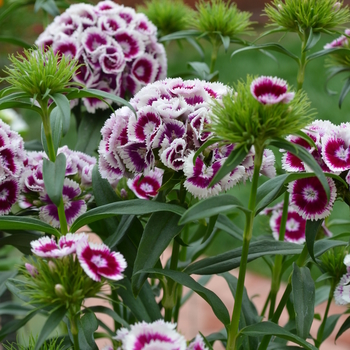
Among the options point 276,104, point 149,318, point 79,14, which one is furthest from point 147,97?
point 79,14

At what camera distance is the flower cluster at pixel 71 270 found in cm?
58

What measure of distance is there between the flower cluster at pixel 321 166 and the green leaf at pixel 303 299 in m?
0.09

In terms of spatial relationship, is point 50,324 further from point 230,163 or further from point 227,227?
point 227,227

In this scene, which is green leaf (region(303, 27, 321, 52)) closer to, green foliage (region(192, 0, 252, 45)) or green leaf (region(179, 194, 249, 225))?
green foliage (region(192, 0, 252, 45))

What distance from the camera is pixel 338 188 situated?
2.38 feet

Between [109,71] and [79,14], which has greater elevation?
[79,14]

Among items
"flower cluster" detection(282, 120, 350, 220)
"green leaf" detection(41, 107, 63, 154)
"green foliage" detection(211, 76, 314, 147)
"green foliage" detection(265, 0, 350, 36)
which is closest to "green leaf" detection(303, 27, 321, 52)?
"green foliage" detection(265, 0, 350, 36)

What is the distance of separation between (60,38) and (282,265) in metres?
0.62

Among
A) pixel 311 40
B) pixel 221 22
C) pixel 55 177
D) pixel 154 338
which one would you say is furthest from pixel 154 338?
pixel 221 22

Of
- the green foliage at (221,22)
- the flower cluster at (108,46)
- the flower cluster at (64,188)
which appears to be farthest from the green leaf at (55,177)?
the green foliage at (221,22)

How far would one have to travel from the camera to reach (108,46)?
41.1 inches

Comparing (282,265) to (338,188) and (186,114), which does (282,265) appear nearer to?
(338,188)

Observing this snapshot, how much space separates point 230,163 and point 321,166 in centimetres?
19

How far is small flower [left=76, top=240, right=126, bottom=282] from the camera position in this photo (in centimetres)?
58
